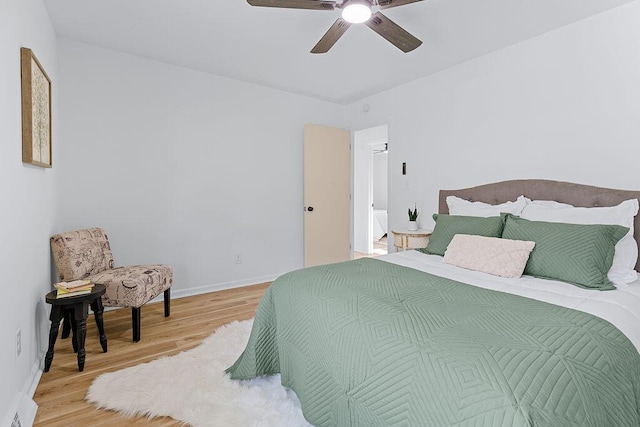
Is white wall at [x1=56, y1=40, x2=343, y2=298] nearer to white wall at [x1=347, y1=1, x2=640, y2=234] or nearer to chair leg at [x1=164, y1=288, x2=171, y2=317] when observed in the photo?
chair leg at [x1=164, y1=288, x2=171, y2=317]

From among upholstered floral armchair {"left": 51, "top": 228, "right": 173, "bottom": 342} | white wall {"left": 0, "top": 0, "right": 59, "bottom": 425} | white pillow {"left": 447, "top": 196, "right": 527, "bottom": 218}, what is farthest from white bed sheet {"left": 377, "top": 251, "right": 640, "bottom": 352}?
white wall {"left": 0, "top": 0, "right": 59, "bottom": 425}

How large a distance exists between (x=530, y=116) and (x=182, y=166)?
335 centimetres

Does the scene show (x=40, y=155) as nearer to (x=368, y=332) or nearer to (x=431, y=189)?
(x=368, y=332)

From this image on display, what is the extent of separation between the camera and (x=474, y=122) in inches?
129

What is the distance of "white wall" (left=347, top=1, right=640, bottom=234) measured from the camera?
2377 millimetres

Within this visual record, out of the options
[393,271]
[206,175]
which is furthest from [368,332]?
[206,175]

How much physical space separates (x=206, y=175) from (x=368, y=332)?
2936mm

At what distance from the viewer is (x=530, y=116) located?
286 cm

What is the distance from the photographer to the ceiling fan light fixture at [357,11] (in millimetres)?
1810

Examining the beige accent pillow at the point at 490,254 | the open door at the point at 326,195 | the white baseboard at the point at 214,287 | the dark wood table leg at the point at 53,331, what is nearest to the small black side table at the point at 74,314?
the dark wood table leg at the point at 53,331

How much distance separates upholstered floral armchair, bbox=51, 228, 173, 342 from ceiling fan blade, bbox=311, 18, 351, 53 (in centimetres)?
219

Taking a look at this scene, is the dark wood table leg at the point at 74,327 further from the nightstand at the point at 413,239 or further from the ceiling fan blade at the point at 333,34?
the nightstand at the point at 413,239

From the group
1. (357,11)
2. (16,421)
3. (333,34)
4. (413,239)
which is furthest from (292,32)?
(16,421)

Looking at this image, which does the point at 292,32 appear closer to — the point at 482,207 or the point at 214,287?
the point at 482,207
